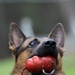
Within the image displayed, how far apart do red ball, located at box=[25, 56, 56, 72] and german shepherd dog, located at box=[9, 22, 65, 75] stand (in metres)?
0.09

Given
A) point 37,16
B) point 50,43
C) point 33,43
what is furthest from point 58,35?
point 37,16

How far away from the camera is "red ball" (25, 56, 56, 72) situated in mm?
8477

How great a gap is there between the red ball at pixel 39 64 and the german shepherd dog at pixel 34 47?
3.5 inches

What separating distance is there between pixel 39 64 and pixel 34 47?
0.75m

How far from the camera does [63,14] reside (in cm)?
2498

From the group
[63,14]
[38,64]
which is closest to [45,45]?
[38,64]

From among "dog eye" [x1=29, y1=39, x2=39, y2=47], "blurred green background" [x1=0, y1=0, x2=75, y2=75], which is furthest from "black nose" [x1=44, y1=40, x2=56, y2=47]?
"blurred green background" [x1=0, y1=0, x2=75, y2=75]

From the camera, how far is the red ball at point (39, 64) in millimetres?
8477

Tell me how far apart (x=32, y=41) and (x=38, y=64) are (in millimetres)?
966

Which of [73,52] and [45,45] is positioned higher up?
[45,45]

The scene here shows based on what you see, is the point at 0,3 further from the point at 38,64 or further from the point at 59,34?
the point at 38,64

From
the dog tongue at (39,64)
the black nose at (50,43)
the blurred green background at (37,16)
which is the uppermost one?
the black nose at (50,43)

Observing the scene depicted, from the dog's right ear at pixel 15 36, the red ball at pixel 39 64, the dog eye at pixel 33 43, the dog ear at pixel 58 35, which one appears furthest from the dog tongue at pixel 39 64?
the dog ear at pixel 58 35

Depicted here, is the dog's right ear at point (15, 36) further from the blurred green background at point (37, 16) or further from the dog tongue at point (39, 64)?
the blurred green background at point (37, 16)
